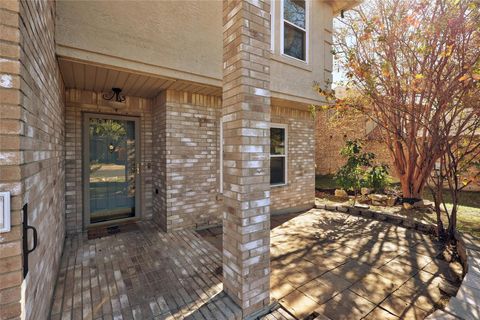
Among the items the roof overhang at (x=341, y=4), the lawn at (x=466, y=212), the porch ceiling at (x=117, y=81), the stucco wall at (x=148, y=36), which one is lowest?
the lawn at (x=466, y=212)

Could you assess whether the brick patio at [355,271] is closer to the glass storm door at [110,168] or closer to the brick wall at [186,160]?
the brick wall at [186,160]

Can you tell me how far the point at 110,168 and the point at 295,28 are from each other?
5218mm

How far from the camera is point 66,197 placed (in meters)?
4.33

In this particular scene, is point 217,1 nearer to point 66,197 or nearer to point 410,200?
point 66,197

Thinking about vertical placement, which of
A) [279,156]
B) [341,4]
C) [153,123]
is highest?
[341,4]

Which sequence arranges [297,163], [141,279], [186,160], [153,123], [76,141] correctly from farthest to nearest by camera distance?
[297,163], [153,123], [186,160], [76,141], [141,279]

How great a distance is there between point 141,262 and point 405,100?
20.9 ft

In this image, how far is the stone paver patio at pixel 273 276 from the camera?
2.41 metres

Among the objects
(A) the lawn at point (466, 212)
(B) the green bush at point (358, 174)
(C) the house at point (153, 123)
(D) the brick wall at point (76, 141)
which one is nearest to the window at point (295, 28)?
(C) the house at point (153, 123)

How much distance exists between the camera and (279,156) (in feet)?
20.3

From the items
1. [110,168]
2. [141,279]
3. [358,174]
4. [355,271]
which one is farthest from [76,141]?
[358,174]

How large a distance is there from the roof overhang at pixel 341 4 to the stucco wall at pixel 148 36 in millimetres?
3670

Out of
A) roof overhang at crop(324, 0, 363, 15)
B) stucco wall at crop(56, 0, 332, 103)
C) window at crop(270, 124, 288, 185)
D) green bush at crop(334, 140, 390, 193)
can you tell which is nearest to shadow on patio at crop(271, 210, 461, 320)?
window at crop(270, 124, 288, 185)

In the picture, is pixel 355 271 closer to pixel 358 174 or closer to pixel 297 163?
pixel 297 163
